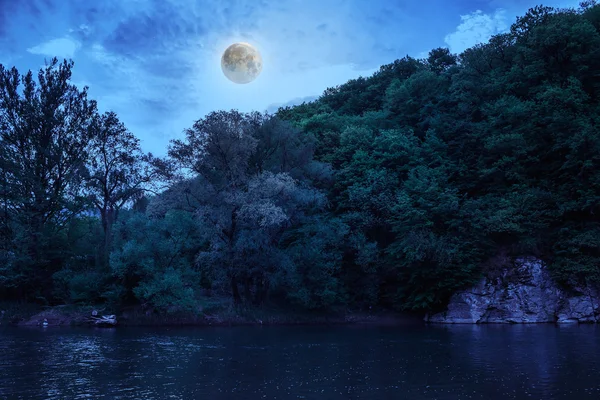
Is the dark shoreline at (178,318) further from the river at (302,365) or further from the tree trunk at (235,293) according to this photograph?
the river at (302,365)

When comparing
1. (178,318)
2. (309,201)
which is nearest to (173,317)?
(178,318)

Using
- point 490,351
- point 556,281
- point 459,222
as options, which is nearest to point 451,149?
point 459,222

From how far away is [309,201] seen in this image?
49938 mm

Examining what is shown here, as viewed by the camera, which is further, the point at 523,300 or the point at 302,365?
the point at 523,300

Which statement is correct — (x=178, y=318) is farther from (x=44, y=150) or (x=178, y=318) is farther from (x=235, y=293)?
(x=44, y=150)

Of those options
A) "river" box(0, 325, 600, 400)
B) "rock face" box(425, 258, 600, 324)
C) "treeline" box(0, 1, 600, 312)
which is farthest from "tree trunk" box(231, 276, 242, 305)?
"rock face" box(425, 258, 600, 324)

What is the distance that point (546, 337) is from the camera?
34.2m

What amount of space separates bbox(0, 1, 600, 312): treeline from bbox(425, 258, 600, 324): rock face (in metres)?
1.38

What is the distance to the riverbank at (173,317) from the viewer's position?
4616cm

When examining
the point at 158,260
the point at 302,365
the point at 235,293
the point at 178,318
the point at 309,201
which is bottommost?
the point at 302,365

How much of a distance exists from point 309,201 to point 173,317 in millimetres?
17356

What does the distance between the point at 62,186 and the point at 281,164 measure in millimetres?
24448

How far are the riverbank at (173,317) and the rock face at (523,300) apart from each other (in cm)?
585

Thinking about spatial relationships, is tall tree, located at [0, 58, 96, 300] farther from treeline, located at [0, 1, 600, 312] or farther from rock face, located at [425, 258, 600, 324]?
rock face, located at [425, 258, 600, 324]
